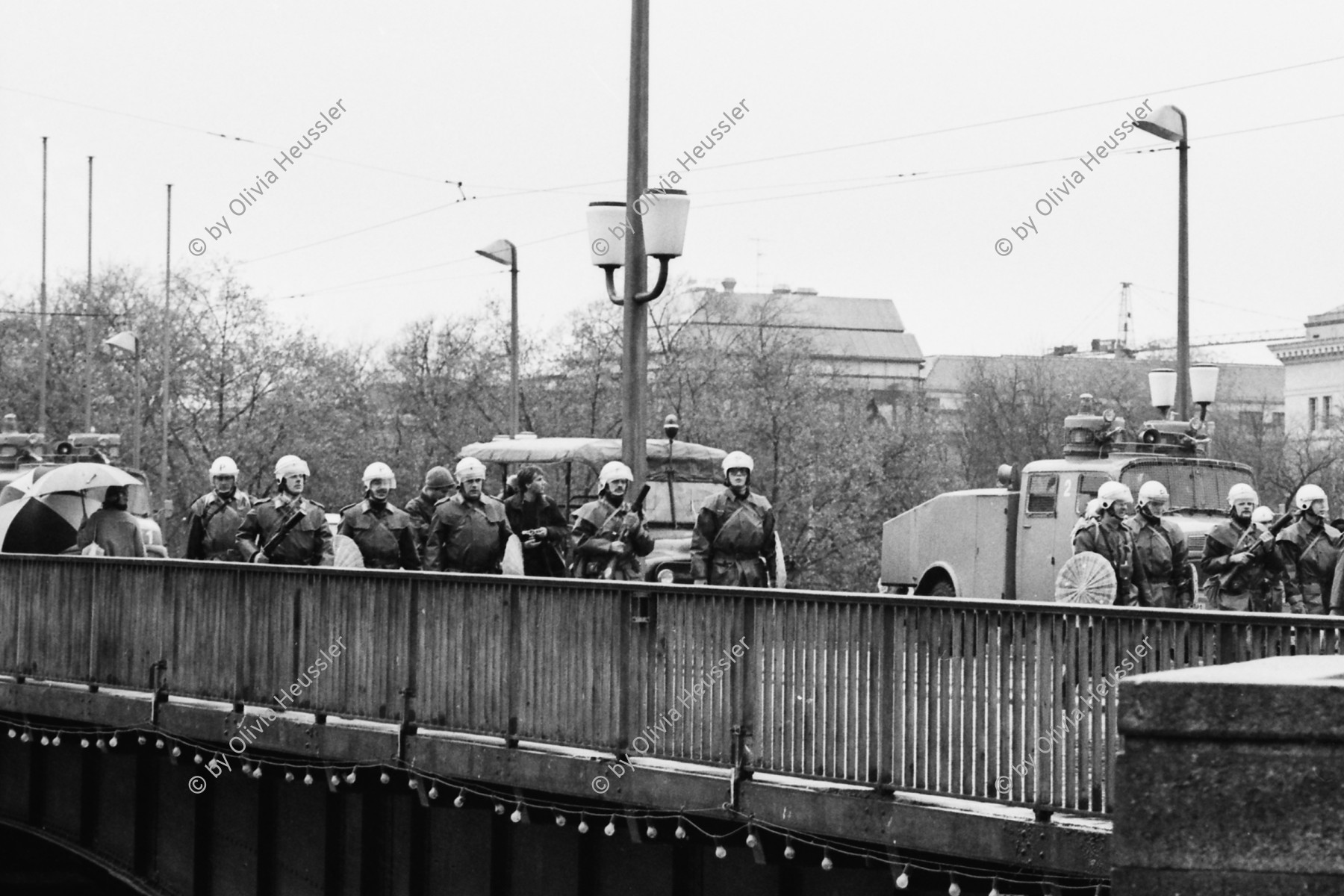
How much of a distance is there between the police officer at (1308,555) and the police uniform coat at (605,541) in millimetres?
5038

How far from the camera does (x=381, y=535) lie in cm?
1603

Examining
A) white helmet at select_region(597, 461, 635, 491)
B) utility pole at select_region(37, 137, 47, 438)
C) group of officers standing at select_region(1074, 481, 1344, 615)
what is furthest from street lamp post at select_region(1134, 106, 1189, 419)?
utility pole at select_region(37, 137, 47, 438)

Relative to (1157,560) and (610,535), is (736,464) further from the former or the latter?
(1157,560)

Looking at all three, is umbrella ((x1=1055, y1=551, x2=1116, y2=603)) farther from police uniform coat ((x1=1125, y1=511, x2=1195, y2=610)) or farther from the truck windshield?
the truck windshield

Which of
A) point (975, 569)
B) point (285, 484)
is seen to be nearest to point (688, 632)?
point (285, 484)

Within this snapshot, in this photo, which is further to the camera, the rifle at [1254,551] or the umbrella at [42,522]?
the umbrella at [42,522]

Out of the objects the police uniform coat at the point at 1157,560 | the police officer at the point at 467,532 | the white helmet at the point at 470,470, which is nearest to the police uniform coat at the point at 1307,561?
the police uniform coat at the point at 1157,560

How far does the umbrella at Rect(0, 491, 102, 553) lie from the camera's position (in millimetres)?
24641

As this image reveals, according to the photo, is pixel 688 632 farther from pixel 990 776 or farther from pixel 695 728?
pixel 990 776

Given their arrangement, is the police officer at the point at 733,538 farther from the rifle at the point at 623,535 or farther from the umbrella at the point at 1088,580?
the umbrella at the point at 1088,580

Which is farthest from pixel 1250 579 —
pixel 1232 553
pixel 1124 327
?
pixel 1124 327

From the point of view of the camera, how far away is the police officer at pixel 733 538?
14.7 meters

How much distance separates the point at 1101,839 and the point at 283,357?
55.3 m

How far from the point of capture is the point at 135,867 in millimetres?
16250
